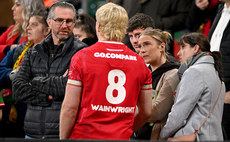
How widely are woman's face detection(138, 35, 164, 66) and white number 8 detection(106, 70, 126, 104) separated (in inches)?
51.6

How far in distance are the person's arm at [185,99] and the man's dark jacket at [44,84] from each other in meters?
1.14

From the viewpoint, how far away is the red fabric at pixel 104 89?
268 cm

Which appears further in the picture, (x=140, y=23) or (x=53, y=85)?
(x=140, y=23)

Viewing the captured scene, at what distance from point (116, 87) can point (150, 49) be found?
4.59 feet

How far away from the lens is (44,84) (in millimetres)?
3576

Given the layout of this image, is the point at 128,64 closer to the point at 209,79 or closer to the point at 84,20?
the point at 209,79

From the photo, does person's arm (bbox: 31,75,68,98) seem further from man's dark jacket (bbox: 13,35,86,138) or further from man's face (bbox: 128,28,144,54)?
man's face (bbox: 128,28,144,54)

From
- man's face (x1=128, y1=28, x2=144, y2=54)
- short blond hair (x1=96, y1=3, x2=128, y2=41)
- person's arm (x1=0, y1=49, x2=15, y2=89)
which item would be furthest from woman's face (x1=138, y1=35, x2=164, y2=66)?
person's arm (x1=0, y1=49, x2=15, y2=89)

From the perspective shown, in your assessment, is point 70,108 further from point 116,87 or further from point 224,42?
point 224,42

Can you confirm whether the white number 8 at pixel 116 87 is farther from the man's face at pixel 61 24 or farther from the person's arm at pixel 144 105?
the man's face at pixel 61 24

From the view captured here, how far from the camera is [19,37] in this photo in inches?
224

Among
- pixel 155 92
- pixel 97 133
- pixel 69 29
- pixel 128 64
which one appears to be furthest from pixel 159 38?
pixel 97 133

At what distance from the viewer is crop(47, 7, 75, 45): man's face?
398cm

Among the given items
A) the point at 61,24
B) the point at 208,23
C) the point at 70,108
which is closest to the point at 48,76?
the point at 61,24
